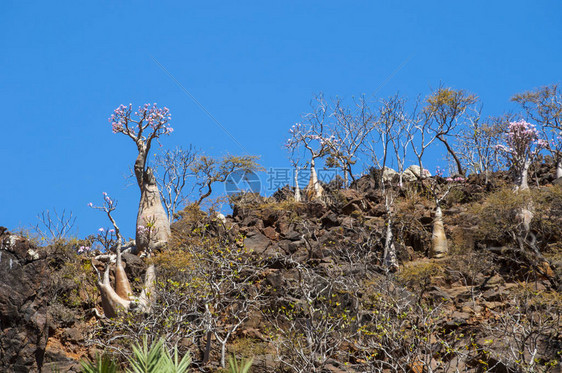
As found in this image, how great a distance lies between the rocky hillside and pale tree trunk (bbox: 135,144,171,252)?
61cm

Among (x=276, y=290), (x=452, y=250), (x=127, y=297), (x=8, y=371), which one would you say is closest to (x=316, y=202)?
(x=452, y=250)

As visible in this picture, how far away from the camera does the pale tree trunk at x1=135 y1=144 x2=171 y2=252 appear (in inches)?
755

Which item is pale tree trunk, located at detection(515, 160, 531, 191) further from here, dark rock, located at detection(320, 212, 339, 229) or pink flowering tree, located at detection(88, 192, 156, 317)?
pink flowering tree, located at detection(88, 192, 156, 317)

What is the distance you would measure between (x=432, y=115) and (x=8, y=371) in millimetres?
20030

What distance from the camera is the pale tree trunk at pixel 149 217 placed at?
19.2 meters

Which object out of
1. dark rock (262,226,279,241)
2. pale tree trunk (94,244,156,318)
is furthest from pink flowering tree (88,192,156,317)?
dark rock (262,226,279,241)

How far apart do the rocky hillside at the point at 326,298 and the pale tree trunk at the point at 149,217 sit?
605mm

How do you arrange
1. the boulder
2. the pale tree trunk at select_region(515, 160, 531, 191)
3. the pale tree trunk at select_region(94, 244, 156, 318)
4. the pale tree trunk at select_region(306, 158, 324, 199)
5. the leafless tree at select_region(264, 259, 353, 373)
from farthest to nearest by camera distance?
the boulder → the pale tree trunk at select_region(306, 158, 324, 199) → the pale tree trunk at select_region(515, 160, 531, 191) → the pale tree trunk at select_region(94, 244, 156, 318) → the leafless tree at select_region(264, 259, 353, 373)

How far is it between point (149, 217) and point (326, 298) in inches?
266

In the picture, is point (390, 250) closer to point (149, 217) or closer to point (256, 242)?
point (256, 242)

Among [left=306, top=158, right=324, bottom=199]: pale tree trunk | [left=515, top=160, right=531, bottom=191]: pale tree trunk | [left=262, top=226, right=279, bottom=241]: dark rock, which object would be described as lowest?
[left=262, top=226, right=279, bottom=241]: dark rock

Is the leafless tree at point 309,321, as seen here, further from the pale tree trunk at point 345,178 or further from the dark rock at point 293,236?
the pale tree trunk at point 345,178

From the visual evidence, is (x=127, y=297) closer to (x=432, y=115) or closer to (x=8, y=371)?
(x=8, y=371)

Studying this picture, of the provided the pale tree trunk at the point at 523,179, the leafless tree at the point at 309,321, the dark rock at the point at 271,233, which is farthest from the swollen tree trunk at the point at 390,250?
the pale tree trunk at the point at 523,179
